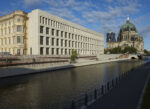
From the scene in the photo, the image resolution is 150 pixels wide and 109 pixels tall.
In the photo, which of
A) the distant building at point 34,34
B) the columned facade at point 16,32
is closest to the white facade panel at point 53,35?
the distant building at point 34,34

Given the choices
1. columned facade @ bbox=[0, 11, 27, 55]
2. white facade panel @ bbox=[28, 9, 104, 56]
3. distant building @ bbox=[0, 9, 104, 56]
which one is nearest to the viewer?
columned facade @ bbox=[0, 11, 27, 55]

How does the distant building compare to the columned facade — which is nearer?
the columned facade

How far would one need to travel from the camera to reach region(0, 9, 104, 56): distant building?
56.6 metres

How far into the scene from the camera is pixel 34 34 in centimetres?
5772

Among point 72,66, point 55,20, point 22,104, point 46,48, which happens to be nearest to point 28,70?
point 72,66

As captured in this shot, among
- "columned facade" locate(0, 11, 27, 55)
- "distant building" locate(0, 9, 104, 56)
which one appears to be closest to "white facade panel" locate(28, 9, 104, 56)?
"distant building" locate(0, 9, 104, 56)

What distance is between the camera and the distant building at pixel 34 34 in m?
56.6

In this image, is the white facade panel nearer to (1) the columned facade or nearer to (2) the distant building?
(2) the distant building

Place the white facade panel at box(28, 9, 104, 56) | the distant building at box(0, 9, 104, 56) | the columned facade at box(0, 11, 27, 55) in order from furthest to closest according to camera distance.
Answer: the white facade panel at box(28, 9, 104, 56) → the distant building at box(0, 9, 104, 56) → the columned facade at box(0, 11, 27, 55)

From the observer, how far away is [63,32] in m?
71.9

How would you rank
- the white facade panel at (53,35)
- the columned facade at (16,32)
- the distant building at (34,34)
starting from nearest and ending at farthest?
the columned facade at (16,32)
the distant building at (34,34)
the white facade panel at (53,35)

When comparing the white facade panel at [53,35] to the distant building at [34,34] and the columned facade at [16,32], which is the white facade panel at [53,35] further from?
the columned facade at [16,32]

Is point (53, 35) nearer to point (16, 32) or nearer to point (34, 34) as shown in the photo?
point (34, 34)

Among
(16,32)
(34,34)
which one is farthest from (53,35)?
(16,32)
